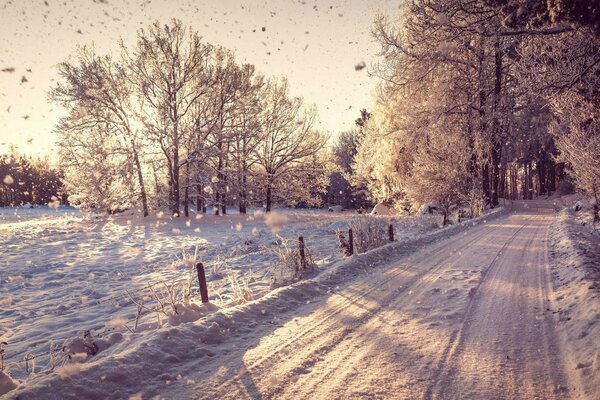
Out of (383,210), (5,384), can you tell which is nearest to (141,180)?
(383,210)

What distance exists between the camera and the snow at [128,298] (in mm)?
4191

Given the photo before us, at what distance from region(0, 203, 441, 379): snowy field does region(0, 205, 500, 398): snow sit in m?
0.04

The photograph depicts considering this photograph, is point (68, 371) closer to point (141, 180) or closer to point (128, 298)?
point (128, 298)

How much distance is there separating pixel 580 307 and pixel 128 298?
350 inches

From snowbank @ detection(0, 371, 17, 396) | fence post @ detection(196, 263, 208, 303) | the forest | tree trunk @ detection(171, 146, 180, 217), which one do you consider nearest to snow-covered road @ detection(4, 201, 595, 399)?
snowbank @ detection(0, 371, 17, 396)

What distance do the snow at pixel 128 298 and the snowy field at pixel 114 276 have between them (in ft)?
0.13

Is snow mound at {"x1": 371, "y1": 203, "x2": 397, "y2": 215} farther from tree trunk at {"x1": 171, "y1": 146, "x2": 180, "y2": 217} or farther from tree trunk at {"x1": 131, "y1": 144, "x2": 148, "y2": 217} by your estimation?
tree trunk at {"x1": 131, "y1": 144, "x2": 148, "y2": 217}

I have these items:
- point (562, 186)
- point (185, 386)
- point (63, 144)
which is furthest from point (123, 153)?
point (562, 186)

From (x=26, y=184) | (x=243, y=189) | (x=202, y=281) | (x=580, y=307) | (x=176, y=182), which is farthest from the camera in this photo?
(x=26, y=184)

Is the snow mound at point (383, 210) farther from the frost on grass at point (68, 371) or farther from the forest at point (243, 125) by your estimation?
the frost on grass at point (68, 371)

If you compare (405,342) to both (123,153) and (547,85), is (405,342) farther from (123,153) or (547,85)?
(123,153)

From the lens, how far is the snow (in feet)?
13.8

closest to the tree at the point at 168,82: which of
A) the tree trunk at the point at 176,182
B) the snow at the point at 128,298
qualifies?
the tree trunk at the point at 176,182

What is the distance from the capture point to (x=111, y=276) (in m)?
11.9
